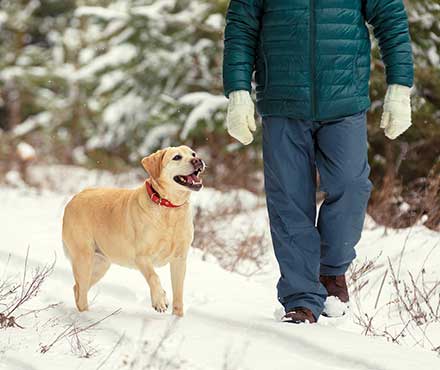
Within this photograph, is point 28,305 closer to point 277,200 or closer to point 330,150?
point 277,200

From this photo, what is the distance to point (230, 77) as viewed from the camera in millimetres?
4246

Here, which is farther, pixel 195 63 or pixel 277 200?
pixel 195 63

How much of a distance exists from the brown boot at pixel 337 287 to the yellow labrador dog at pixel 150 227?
0.78 metres

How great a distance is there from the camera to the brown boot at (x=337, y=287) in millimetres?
4410

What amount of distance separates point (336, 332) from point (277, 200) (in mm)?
771

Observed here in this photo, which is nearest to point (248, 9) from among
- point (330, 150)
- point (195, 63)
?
point (330, 150)

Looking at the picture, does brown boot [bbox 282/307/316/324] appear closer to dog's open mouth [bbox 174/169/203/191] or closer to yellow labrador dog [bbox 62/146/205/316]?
yellow labrador dog [bbox 62/146/205/316]

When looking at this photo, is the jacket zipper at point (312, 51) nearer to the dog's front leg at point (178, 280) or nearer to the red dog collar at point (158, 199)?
the red dog collar at point (158, 199)

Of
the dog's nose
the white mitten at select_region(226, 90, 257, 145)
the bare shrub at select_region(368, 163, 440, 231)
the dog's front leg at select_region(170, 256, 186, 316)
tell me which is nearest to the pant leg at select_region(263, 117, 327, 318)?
the white mitten at select_region(226, 90, 257, 145)

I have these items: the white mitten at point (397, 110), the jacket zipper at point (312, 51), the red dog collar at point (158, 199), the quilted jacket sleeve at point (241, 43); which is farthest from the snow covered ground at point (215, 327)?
the quilted jacket sleeve at point (241, 43)

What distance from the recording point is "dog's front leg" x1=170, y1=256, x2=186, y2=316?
429 centimetres

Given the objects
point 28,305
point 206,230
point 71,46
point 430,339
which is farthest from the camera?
point 71,46

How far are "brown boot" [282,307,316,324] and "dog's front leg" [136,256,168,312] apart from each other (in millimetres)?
625

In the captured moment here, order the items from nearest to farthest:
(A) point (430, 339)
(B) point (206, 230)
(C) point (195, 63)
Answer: (A) point (430, 339) < (B) point (206, 230) < (C) point (195, 63)
